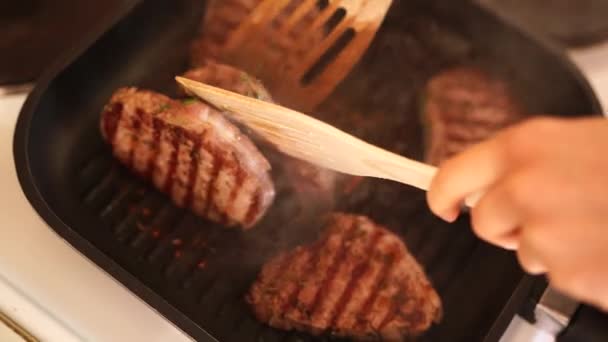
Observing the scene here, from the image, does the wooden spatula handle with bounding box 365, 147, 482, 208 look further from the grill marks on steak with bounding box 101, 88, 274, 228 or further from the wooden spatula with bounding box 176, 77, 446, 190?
the grill marks on steak with bounding box 101, 88, 274, 228

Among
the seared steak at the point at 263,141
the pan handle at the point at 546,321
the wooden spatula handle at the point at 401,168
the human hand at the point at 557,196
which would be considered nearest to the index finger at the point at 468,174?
the human hand at the point at 557,196

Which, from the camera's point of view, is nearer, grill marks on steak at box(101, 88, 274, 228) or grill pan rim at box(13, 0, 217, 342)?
grill pan rim at box(13, 0, 217, 342)

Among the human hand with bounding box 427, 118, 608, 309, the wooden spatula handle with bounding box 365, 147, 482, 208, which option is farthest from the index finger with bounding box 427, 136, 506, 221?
the wooden spatula handle with bounding box 365, 147, 482, 208

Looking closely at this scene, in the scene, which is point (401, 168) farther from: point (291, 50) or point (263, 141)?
point (291, 50)

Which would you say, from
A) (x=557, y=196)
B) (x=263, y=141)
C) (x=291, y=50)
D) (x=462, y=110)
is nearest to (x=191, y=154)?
(x=263, y=141)

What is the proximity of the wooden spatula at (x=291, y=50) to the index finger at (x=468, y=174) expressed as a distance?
21.3 inches

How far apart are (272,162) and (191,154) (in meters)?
0.16

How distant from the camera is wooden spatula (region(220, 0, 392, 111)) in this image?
1100 mm

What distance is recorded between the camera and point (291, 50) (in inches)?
44.2

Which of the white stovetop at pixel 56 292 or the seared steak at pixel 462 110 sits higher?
the seared steak at pixel 462 110

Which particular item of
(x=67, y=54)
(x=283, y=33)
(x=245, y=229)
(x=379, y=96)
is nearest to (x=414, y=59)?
(x=379, y=96)

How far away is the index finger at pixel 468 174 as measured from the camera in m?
0.54

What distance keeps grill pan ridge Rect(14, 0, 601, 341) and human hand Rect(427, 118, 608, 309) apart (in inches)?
18.2

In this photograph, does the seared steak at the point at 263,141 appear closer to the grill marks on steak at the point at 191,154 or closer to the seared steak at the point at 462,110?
the grill marks on steak at the point at 191,154
